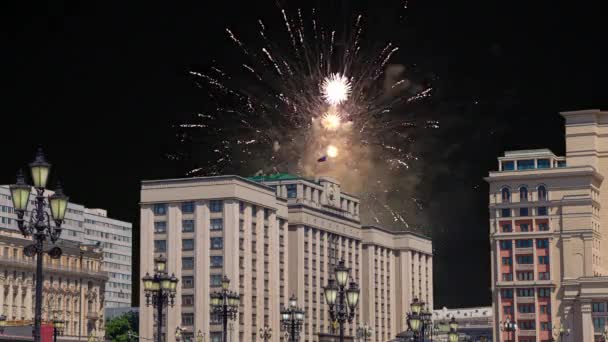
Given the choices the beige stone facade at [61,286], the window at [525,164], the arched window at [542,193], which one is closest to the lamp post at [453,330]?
the beige stone facade at [61,286]

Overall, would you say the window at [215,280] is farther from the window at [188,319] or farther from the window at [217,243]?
the window at [188,319]

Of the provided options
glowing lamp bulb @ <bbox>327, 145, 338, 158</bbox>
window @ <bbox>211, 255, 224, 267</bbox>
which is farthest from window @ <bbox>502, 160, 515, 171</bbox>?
window @ <bbox>211, 255, 224, 267</bbox>

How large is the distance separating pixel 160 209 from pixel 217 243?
31.9 feet

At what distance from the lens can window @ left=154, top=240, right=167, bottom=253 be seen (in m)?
166

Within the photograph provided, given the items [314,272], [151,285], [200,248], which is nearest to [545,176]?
[314,272]

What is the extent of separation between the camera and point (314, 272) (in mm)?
188250

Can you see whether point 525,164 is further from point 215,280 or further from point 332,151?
point 215,280

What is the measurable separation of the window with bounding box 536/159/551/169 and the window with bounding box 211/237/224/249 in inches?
1832

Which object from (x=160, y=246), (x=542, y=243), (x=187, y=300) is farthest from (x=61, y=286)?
(x=542, y=243)

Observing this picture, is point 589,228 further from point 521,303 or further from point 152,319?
point 152,319

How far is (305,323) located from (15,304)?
4817cm

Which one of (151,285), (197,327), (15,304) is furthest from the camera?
(197,327)

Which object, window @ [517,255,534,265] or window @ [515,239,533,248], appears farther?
window @ [515,239,533,248]

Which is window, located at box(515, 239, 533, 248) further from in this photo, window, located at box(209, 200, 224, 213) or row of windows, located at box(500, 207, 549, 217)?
window, located at box(209, 200, 224, 213)
